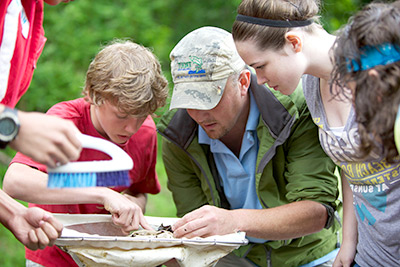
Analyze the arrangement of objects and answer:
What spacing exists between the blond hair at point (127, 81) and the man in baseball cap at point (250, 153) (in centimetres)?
12

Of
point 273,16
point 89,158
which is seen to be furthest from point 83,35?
point 273,16

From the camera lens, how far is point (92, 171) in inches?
65.2

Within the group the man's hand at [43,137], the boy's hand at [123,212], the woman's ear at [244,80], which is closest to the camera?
the man's hand at [43,137]

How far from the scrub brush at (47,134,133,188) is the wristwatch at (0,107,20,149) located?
17cm

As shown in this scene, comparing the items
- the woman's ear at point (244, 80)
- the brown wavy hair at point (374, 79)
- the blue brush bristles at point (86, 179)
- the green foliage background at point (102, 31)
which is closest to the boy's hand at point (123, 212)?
the blue brush bristles at point (86, 179)

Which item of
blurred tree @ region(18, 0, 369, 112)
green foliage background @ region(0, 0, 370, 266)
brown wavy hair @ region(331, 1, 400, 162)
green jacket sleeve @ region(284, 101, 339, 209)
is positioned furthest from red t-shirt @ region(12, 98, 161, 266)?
blurred tree @ region(18, 0, 369, 112)

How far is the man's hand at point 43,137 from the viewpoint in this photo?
4.89 ft

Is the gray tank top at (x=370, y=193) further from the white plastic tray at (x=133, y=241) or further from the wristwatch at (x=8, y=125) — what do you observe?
the wristwatch at (x=8, y=125)

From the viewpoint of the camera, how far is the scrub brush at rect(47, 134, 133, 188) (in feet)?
5.38

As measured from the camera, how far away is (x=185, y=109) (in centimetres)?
295

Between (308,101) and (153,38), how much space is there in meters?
4.53

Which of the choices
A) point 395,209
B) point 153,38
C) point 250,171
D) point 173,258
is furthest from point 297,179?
point 153,38

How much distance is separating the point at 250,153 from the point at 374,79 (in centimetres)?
128

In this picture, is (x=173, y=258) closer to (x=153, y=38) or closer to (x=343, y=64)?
(x=343, y=64)
